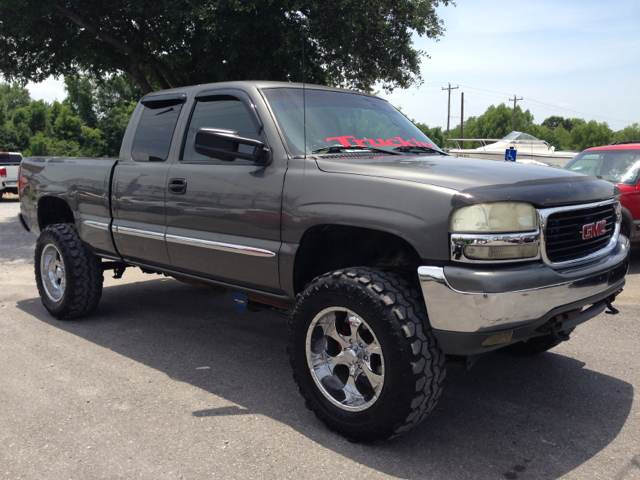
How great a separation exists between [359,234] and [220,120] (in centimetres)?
140

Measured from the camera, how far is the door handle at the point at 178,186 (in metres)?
3.99

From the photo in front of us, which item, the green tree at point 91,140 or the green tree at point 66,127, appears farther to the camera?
the green tree at point 91,140

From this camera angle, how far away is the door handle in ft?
13.1

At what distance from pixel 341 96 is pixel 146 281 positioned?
13.7 ft

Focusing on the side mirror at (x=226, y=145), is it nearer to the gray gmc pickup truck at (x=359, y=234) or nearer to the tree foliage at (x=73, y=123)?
the gray gmc pickup truck at (x=359, y=234)

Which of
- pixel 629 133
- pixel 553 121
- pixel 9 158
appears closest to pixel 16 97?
pixel 9 158

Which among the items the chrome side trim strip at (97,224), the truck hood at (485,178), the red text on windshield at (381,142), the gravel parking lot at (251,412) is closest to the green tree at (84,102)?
the chrome side trim strip at (97,224)

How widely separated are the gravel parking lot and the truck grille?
100cm

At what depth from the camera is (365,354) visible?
3.00 metres

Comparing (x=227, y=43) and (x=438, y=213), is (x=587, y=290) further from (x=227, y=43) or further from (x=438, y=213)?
(x=227, y=43)

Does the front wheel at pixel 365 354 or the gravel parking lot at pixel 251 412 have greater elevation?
the front wheel at pixel 365 354

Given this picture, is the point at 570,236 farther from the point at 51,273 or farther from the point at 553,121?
the point at 553,121

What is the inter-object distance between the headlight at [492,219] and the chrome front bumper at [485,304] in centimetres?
24

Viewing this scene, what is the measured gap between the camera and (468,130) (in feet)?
350
